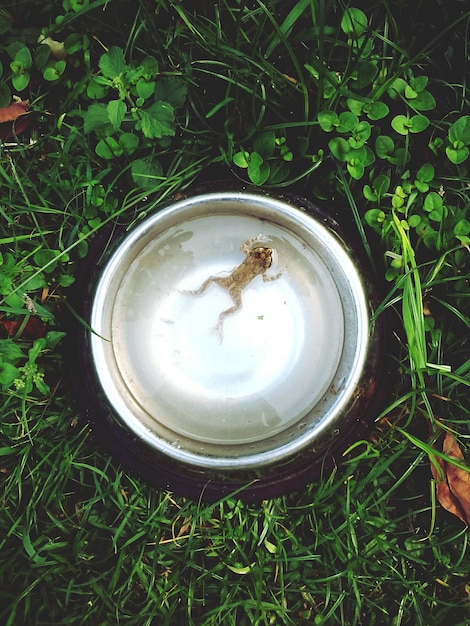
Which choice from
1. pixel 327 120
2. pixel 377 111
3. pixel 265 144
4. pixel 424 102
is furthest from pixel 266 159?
pixel 424 102

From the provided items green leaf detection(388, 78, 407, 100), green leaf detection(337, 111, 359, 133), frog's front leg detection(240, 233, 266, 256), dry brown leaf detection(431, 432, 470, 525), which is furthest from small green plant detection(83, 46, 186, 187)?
dry brown leaf detection(431, 432, 470, 525)

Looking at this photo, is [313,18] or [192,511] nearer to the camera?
[313,18]

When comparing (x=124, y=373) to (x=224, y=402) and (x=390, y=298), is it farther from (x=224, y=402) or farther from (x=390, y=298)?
(x=390, y=298)

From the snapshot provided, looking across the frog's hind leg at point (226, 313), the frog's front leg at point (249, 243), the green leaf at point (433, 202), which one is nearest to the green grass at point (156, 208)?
the green leaf at point (433, 202)

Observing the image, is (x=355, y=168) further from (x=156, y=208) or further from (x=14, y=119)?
(x=14, y=119)

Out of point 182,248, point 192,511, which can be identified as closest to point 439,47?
point 182,248

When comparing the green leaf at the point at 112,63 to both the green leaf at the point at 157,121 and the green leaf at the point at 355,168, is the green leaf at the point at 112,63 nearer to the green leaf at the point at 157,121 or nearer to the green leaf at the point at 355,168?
the green leaf at the point at 157,121

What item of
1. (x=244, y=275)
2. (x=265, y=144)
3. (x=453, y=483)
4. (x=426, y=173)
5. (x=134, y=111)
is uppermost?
(x=134, y=111)
